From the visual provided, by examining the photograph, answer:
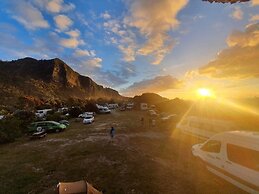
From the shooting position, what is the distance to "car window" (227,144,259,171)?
26.5 feet

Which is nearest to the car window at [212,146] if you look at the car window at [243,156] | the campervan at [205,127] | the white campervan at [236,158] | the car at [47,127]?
the white campervan at [236,158]

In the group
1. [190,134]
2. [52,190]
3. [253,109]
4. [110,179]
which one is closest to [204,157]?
[110,179]

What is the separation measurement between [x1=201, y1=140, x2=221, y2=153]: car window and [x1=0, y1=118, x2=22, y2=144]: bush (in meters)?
22.5

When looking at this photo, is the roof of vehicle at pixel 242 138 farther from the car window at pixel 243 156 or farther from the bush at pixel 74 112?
the bush at pixel 74 112

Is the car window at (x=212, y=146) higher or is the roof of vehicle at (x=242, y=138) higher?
the roof of vehicle at (x=242, y=138)

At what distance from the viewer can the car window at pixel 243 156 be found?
26.5ft

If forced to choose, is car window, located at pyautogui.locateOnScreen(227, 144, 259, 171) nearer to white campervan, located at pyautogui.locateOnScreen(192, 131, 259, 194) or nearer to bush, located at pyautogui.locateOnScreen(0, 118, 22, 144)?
Answer: white campervan, located at pyautogui.locateOnScreen(192, 131, 259, 194)

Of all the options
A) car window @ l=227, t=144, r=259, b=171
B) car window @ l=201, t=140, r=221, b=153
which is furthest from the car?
car window @ l=227, t=144, r=259, b=171

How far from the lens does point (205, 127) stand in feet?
65.4

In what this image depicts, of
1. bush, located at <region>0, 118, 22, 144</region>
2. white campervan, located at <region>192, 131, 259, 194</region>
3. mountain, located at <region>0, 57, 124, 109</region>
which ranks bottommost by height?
bush, located at <region>0, 118, 22, 144</region>

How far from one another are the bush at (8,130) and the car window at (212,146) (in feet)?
73.7

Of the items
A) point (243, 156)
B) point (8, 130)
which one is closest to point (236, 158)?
point (243, 156)

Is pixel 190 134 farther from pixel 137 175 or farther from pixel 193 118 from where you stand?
pixel 137 175

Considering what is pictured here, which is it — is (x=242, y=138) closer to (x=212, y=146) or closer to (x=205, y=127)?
(x=212, y=146)
